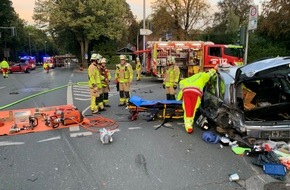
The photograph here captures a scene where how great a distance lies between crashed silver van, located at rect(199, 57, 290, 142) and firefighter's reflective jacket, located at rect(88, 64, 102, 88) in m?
3.38

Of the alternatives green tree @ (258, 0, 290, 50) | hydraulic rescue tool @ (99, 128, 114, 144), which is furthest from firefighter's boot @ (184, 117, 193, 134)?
green tree @ (258, 0, 290, 50)

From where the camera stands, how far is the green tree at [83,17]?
37.8 meters

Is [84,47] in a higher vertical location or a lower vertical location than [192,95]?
higher

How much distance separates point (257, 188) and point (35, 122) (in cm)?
536

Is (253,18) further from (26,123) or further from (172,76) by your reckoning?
(26,123)

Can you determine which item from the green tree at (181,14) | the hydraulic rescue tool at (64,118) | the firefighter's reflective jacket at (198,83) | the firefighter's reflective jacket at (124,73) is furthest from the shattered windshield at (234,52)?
the green tree at (181,14)

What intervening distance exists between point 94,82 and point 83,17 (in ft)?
104

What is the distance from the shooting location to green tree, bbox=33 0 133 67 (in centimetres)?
3781

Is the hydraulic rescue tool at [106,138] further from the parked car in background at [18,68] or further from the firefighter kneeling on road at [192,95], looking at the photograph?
the parked car in background at [18,68]

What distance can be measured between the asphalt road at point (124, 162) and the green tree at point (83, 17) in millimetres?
33329

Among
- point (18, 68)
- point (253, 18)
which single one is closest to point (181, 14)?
point (18, 68)

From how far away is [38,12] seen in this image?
3972 cm

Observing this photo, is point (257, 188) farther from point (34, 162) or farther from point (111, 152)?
point (34, 162)

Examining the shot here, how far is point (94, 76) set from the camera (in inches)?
343
